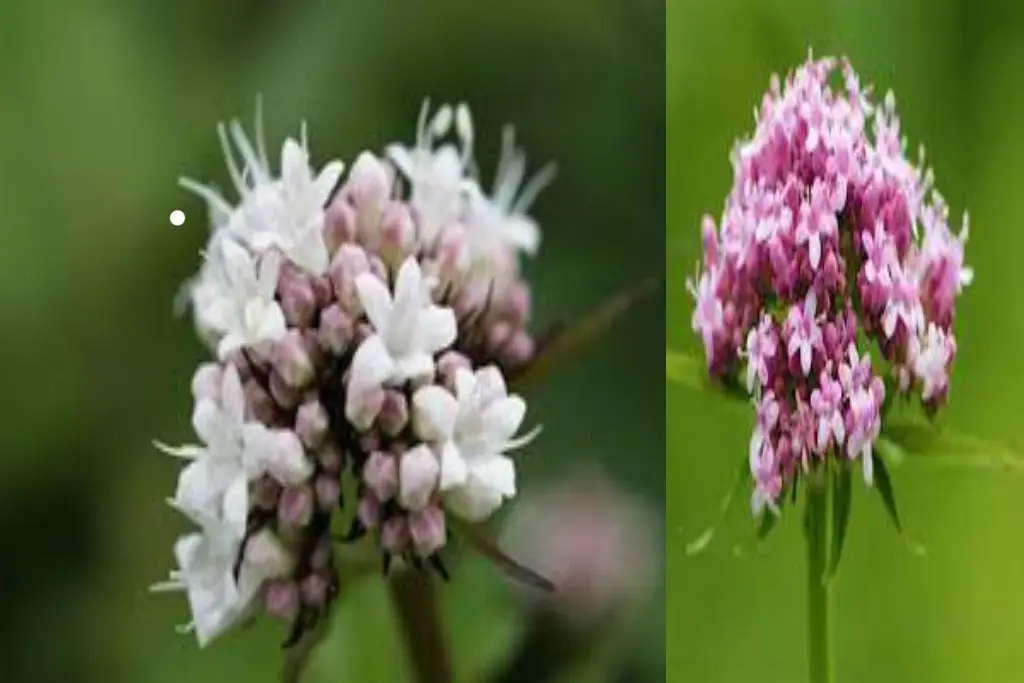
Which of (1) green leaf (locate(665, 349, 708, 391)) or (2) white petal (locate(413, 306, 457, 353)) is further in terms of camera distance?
(1) green leaf (locate(665, 349, 708, 391))

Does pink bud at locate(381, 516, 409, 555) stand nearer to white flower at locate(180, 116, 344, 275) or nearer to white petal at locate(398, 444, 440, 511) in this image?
white petal at locate(398, 444, 440, 511)

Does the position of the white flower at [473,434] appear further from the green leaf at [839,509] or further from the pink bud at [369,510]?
the green leaf at [839,509]

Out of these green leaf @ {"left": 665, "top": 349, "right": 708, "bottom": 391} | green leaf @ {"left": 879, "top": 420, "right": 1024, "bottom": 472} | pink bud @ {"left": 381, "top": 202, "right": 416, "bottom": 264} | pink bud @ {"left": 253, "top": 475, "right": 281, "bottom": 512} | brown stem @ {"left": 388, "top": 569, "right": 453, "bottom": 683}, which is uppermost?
pink bud @ {"left": 381, "top": 202, "right": 416, "bottom": 264}

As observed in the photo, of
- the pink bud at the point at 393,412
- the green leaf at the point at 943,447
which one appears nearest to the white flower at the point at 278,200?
the pink bud at the point at 393,412

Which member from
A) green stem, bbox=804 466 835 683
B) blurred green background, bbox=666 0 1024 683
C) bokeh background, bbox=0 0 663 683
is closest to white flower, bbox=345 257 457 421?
bokeh background, bbox=0 0 663 683

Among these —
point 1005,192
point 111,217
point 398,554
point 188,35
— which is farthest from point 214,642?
point 1005,192

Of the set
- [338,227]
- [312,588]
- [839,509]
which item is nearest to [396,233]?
[338,227]
